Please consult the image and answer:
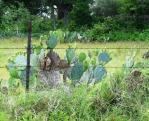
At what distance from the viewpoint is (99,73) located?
245 inches

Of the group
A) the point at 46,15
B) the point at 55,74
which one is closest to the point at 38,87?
the point at 55,74

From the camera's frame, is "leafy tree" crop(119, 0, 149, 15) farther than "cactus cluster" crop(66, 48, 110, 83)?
Yes

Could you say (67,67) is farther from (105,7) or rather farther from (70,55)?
(105,7)

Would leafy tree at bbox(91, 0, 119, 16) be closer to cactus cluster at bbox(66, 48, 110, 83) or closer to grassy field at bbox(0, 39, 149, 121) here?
cactus cluster at bbox(66, 48, 110, 83)

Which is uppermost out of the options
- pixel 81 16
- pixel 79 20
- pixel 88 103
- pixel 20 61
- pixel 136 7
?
pixel 136 7

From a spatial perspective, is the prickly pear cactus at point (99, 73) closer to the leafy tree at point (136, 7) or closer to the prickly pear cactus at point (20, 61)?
the prickly pear cactus at point (20, 61)

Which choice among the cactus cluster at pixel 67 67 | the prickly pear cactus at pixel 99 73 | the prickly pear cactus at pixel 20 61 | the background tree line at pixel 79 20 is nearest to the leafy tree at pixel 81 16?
the background tree line at pixel 79 20

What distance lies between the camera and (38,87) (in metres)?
5.97

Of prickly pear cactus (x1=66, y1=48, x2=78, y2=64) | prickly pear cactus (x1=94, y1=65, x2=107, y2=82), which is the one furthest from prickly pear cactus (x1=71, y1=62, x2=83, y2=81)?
prickly pear cactus (x1=66, y1=48, x2=78, y2=64)

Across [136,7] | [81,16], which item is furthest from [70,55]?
[136,7]

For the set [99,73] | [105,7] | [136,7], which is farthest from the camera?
[105,7]

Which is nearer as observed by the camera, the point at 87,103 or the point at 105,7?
the point at 87,103

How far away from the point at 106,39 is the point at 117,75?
1638cm

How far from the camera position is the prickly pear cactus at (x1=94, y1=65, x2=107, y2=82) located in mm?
6155
